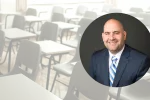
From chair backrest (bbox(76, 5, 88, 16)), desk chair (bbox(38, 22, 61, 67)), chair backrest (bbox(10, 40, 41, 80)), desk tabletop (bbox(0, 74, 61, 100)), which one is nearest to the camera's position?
desk tabletop (bbox(0, 74, 61, 100))

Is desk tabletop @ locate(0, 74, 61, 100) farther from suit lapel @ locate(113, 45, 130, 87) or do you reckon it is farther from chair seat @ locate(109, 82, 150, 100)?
suit lapel @ locate(113, 45, 130, 87)

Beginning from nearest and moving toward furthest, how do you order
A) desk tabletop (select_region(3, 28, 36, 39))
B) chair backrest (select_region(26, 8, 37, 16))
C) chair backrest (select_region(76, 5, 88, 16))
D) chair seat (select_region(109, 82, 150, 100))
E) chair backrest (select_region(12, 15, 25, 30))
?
chair seat (select_region(109, 82, 150, 100)), desk tabletop (select_region(3, 28, 36, 39)), chair backrest (select_region(12, 15, 25, 30)), chair backrest (select_region(26, 8, 37, 16)), chair backrest (select_region(76, 5, 88, 16))

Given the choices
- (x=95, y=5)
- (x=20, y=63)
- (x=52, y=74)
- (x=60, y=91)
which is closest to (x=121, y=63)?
(x=20, y=63)

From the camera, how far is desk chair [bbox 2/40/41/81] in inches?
90.4

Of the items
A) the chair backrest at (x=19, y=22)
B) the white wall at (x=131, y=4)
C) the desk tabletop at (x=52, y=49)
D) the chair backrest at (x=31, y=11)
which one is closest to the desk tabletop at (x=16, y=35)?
the desk tabletop at (x=52, y=49)

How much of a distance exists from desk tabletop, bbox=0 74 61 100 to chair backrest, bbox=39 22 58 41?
Result: 191 cm

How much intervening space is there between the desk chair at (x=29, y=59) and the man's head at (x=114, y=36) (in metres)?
1.66

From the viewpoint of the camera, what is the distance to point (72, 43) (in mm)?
4020

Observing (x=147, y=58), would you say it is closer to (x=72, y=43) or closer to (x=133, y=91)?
(x=133, y=91)

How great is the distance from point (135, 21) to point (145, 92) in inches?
58.0

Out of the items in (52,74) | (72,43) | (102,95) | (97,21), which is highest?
(97,21)

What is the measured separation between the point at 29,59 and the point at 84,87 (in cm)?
77

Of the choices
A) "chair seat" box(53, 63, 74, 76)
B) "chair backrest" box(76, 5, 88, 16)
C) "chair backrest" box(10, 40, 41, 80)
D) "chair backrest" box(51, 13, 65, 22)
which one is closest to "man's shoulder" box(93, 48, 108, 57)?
"chair backrest" box(10, 40, 41, 80)

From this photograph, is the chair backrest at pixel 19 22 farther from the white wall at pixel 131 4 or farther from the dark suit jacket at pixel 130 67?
the white wall at pixel 131 4
